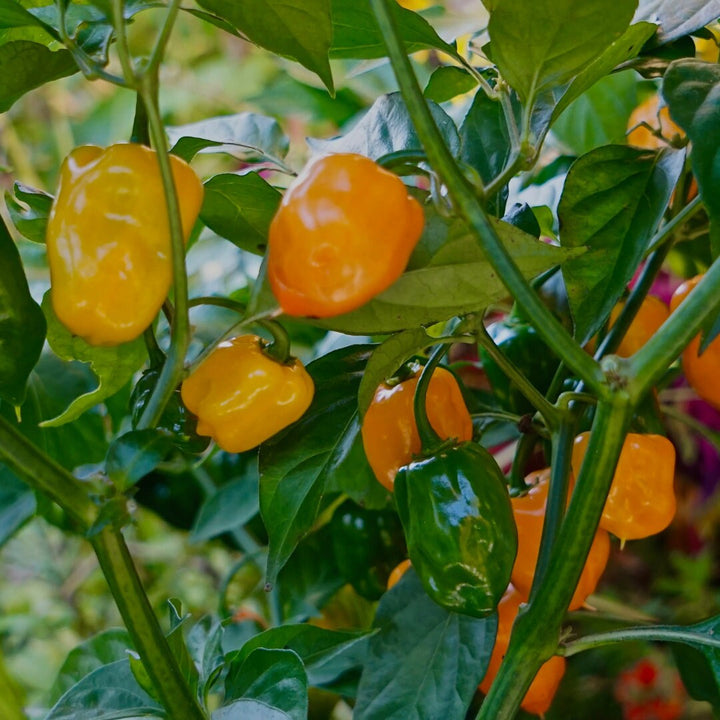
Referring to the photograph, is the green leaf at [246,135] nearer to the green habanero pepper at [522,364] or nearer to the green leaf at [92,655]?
the green habanero pepper at [522,364]

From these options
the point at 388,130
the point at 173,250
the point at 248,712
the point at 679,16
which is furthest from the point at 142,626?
the point at 679,16

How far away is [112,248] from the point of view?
361mm

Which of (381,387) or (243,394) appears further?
(381,387)

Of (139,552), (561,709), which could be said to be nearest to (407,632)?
(561,709)

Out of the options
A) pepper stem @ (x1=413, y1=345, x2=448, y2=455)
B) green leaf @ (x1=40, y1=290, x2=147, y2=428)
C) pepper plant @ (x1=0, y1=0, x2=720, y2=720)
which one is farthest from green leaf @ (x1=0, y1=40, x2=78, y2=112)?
pepper stem @ (x1=413, y1=345, x2=448, y2=455)

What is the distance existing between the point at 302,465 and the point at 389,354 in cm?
9

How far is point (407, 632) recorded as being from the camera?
541mm

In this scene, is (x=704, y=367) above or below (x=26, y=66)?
below

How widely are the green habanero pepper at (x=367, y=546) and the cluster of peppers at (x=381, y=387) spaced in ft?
0.49

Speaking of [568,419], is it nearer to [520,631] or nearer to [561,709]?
[520,631]

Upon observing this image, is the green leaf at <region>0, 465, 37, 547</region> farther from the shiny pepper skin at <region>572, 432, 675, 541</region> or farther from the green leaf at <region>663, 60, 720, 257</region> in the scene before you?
the green leaf at <region>663, 60, 720, 257</region>

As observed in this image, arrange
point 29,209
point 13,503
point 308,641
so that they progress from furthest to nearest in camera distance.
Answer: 1. point 13,503
2. point 308,641
3. point 29,209

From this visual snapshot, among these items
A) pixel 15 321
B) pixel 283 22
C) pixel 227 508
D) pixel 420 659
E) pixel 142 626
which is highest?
pixel 283 22

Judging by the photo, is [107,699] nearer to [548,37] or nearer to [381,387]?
[381,387]
